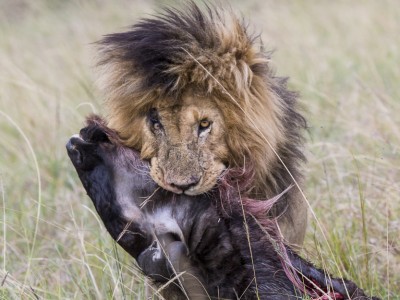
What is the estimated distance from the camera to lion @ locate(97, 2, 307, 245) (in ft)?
12.3

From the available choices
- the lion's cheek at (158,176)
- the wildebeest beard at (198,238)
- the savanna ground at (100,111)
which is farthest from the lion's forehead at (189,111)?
the savanna ground at (100,111)

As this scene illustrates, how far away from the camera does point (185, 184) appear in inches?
140

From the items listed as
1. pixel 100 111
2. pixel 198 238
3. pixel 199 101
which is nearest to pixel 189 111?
pixel 199 101

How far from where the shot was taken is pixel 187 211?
11.2 ft

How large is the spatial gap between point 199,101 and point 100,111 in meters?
2.27

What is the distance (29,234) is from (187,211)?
196 centimetres

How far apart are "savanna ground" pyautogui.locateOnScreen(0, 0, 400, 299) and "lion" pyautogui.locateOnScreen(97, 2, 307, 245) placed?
0.40 meters

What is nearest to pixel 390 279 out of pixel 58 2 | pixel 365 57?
pixel 365 57

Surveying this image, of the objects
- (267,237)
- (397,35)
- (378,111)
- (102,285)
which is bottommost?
(102,285)

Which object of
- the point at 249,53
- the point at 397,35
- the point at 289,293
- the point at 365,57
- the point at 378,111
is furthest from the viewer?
the point at 397,35

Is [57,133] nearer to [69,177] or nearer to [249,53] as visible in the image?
[69,177]

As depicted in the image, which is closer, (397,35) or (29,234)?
(29,234)

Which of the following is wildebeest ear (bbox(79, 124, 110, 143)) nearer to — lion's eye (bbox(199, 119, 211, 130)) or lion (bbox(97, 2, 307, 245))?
lion (bbox(97, 2, 307, 245))

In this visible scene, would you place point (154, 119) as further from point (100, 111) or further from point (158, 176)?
point (100, 111)
